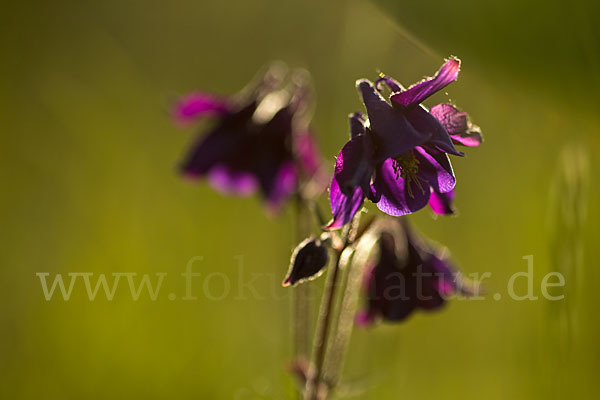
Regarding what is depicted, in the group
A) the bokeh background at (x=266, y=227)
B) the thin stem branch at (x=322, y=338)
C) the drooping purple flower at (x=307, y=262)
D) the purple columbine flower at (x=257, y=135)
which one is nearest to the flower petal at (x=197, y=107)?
the purple columbine flower at (x=257, y=135)

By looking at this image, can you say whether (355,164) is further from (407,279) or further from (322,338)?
(407,279)

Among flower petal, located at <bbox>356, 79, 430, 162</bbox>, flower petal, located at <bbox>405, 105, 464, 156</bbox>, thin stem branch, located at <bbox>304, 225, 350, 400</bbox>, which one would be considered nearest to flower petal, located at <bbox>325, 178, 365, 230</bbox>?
flower petal, located at <bbox>356, 79, 430, 162</bbox>

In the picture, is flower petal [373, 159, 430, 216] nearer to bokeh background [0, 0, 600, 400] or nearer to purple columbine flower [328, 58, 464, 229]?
purple columbine flower [328, 58, 464, 229]

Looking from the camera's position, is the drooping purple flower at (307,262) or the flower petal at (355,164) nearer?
the flower petal at (355,164)

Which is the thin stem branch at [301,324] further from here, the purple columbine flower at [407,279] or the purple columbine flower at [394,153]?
the purple columbine flower at [394,153]

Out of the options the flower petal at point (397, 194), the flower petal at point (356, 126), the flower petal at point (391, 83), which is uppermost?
the flower petal at point (391, 83)

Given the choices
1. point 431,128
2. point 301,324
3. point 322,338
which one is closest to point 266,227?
point 301,324
